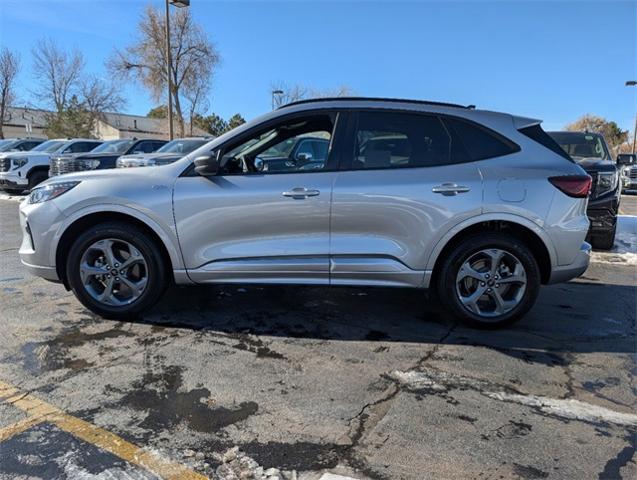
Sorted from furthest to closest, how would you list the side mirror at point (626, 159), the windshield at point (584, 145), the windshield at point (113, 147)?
the windshield at point (113, 147) → the windshield at point (584, 145) → the side mirror at point (626, 159)

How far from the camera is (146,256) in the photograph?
4000 mm

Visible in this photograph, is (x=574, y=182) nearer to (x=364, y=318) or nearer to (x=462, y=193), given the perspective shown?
(x=462, y=193)

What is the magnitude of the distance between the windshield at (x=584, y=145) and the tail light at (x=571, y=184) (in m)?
5.28

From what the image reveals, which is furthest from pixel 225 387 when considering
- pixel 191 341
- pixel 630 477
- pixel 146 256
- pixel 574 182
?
pixel 574 182

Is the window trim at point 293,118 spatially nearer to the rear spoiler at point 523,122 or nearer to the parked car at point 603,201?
the rear spoiler at point 523,122

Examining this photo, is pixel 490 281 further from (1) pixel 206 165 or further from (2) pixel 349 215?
(1) pixel 206 165

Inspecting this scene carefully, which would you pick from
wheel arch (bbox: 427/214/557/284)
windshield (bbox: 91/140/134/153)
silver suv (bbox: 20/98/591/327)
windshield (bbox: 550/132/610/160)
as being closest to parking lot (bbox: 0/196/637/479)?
silver suv (bbox: 20/98/591/327)

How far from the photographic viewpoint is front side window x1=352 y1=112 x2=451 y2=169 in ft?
12.9

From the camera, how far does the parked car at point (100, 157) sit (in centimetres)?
1321

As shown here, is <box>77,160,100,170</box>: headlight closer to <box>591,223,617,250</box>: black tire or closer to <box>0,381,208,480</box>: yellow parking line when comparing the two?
<box>0,381,208,480</box>: yellow parking line

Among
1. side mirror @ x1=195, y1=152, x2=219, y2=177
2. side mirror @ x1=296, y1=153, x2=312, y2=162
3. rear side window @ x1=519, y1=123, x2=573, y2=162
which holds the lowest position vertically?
side mirror @ x1=195, y1=152, x2=219, y2=177

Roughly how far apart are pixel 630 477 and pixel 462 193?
86.0 inches

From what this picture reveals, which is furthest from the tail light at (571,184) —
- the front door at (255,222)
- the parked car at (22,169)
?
the parked car at (22,169)

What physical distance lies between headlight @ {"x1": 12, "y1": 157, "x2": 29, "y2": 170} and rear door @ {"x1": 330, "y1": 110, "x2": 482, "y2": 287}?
1404cm
